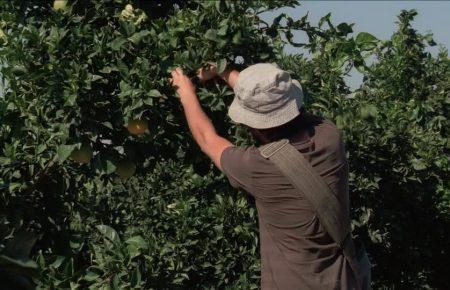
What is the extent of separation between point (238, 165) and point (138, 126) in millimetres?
337

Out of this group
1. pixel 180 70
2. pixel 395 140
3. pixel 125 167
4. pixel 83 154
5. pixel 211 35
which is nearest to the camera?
pixel 211 35

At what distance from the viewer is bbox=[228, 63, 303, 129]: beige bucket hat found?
217 cm

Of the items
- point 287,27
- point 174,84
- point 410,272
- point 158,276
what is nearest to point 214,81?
point 174,84

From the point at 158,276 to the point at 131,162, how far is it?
466mm

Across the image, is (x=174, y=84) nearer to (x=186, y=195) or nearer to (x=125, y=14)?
(x=125, y=14)

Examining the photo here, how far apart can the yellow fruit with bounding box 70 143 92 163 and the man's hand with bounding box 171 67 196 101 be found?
354 millimetres

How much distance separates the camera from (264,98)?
218cm

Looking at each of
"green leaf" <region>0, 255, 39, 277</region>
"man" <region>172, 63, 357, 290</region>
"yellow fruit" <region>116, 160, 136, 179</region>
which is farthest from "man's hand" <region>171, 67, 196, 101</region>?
"green leaf" <region>0, 255, 39, 277</region>

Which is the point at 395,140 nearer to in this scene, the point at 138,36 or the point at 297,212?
the point at 297,212

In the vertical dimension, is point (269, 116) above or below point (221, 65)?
below

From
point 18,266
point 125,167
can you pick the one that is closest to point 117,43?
point 125,167

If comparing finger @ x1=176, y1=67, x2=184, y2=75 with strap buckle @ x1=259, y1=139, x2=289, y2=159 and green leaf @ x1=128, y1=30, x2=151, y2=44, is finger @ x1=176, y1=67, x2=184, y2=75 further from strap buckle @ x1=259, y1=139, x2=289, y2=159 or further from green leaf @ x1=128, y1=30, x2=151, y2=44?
strap buckle @ x1=259, y1=139, x2=289, y2=159

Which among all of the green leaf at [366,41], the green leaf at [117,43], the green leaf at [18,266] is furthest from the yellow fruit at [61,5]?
the green leaf at [18,266]

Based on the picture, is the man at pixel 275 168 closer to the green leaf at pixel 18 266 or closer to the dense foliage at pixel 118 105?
the dense foliage at pixel 118 105
